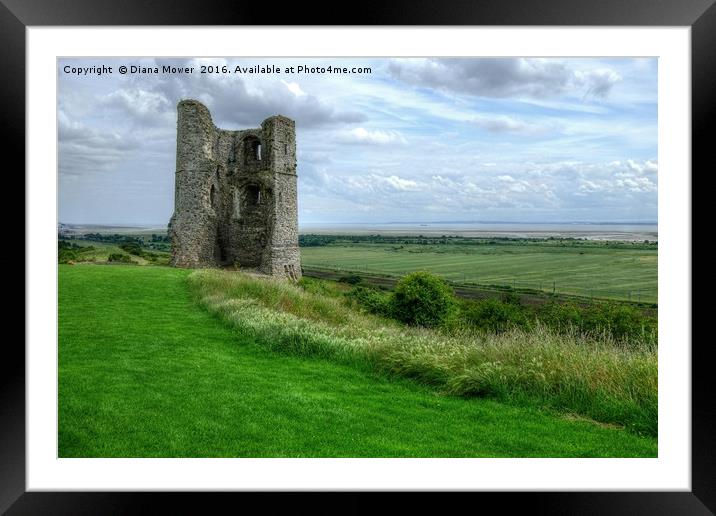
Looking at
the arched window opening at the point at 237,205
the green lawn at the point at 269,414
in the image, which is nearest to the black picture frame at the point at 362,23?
the green lawn at the point at 269,414

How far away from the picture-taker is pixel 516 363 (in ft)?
19.9

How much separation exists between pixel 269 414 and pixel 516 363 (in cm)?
305

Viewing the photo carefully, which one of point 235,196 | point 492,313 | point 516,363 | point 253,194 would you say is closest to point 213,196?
point 235,196

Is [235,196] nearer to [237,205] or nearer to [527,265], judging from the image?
[237,205]

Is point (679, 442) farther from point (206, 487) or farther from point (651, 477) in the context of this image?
point (206, 487)

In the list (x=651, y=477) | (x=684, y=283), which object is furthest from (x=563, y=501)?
(x=684, y=283)

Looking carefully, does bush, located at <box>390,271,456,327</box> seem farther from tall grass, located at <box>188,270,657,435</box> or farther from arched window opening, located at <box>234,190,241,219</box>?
arched window opening, located at <box>234,190,241,219</box>

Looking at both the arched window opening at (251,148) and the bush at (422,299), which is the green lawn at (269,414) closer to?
the bush at (422,299)

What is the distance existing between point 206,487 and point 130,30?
4407 millimetres

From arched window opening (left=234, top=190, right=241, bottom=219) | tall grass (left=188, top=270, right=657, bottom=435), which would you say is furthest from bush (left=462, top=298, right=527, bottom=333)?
arched window opening (left=234, top=190, right=241, bottom=219)

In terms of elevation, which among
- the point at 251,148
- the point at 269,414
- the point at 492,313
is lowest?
the point at 269,414

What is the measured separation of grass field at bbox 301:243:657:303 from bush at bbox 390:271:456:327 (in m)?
0.64

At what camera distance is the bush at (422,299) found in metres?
13.9

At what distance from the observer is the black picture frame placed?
4.41m
